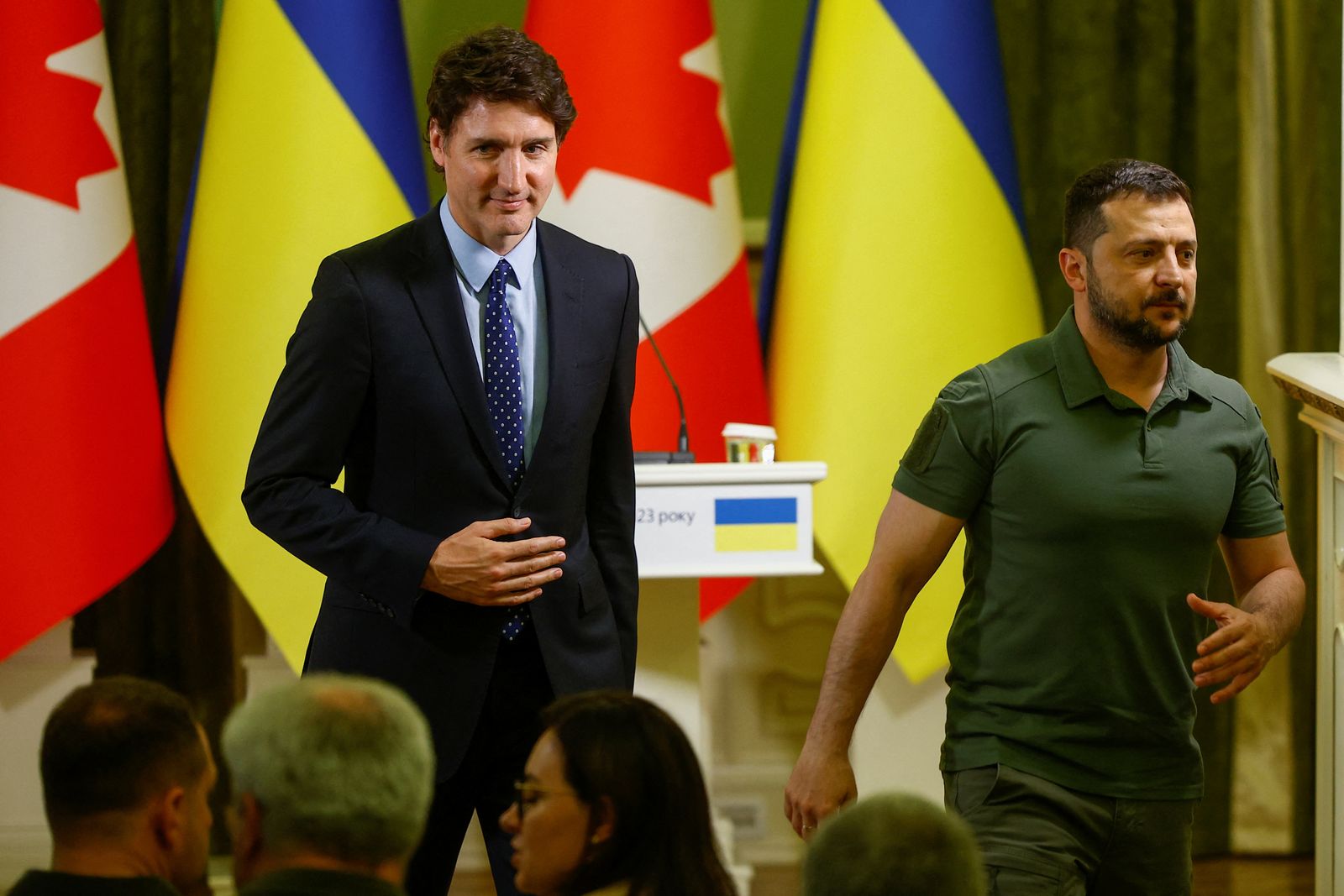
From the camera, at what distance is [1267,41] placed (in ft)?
13.9

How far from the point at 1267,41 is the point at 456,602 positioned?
2.87 meters

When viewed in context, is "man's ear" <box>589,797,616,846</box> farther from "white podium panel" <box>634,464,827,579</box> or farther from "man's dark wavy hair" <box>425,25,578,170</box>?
"white podium panel" <box>634,464,827,579</box>

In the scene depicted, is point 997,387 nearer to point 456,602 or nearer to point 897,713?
point 456,602

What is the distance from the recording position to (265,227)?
3682mm

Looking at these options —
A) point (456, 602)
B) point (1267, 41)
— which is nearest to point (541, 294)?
point (456, 602)

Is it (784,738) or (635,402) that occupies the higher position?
(635,402)

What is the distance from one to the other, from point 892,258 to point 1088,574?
1.52 m

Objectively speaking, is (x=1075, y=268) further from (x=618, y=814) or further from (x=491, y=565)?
(x=618, y=814)

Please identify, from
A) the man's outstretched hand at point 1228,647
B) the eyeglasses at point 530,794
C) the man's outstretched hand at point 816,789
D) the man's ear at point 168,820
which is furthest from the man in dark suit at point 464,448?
the man's outstretched hand at point 1228,647

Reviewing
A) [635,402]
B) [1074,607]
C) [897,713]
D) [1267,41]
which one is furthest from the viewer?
[1267,41]

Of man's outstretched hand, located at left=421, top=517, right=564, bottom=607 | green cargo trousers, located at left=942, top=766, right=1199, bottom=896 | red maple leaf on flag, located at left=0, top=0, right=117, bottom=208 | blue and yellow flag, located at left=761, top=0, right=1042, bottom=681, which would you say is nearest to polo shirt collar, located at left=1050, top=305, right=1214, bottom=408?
green cargo trousers, located at left=942, top=766, right=1199, bottom=896

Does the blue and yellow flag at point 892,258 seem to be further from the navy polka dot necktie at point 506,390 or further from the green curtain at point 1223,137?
the navy polka dot necktie at point 506,390

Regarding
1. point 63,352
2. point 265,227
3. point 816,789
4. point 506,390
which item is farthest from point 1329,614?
point 63,352

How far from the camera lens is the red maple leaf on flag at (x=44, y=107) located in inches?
146
